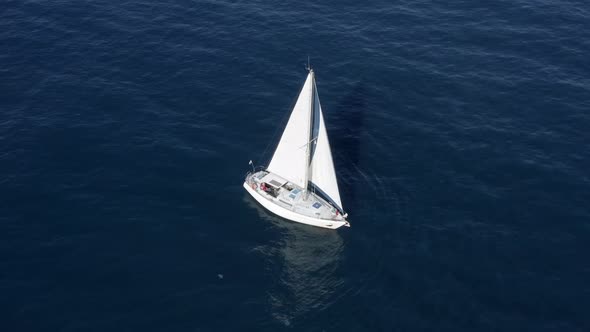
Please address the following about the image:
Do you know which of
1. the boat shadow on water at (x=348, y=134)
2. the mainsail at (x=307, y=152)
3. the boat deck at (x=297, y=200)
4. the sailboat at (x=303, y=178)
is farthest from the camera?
the boat shadow on water at (x=348, y=134)

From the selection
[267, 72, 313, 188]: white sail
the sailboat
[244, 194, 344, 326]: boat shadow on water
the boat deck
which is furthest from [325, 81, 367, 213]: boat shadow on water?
[267, 72, 313, 188]: white sail

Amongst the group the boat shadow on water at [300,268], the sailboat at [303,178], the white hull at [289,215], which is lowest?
the boat shadow on water at [300,268]

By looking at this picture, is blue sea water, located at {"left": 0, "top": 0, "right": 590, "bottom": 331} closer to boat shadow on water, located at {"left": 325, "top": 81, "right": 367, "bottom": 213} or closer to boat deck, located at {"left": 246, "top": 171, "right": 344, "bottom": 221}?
boat shadow on water, located at {"left": 325, "top": 81, "right": 367, "bottom": 213}

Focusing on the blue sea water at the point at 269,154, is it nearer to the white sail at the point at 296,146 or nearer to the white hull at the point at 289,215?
the white hull at the point at 289,215

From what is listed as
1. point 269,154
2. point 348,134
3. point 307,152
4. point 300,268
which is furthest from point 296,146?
point 348,134

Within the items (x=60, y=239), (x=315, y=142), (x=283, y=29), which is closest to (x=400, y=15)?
(x=283, y=29)

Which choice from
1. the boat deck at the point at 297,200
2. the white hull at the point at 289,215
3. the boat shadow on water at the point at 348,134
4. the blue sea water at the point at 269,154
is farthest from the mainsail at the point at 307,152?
the blue sea water at the point at 269,154
